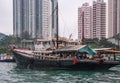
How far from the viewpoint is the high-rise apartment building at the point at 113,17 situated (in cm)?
9725

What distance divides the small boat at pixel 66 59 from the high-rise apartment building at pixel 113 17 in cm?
5892

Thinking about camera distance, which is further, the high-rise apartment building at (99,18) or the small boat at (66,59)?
the high-rise apartment building at (99,18)

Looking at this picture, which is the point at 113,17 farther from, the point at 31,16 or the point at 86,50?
the point at 86,50

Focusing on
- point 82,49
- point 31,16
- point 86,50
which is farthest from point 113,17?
point 82,49

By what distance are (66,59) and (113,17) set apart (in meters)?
64.8

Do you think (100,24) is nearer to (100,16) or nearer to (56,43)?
(100,16)

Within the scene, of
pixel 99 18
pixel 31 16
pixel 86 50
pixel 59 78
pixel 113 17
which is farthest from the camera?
pixel 31 16

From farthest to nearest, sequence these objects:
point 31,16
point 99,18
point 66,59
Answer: point 31,16 < point 99,18 < point 66,59

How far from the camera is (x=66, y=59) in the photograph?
119 feet

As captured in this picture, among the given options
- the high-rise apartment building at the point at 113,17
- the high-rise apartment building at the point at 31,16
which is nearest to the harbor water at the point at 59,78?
the high-rise apartment building at the point at 113,17

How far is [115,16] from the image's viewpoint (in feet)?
322

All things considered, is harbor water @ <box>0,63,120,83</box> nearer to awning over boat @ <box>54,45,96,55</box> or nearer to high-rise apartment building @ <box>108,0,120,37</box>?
awning over boat @ <box>54,45,96,55</box>

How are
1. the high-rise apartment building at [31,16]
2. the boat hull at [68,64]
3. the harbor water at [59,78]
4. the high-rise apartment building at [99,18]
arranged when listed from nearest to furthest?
the harbor water at [59,78]
the boat hull at [68,64]
the high-rise apartment building at [99,18]
the high-rise apartment building at [31,16]

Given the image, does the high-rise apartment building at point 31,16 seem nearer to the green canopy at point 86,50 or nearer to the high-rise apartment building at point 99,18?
the high-rise apartment building at point 99,18
